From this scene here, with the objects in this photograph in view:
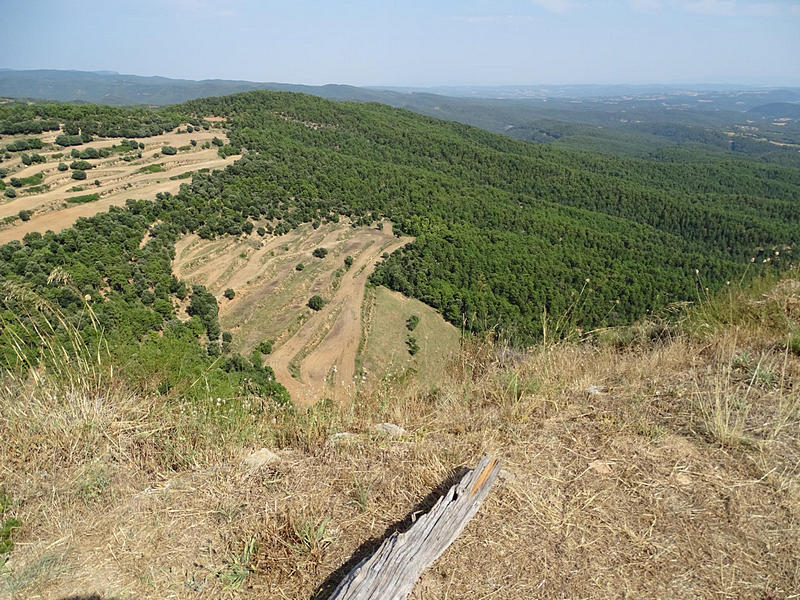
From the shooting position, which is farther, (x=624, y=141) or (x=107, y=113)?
(x=624, y=141)

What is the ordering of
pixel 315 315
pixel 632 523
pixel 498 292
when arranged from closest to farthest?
pixel 632 523
pixel 315 315
pixel 498 292

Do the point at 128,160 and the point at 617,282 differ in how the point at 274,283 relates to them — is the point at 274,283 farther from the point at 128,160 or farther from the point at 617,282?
the point at 617,282

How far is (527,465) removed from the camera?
8.34 ft

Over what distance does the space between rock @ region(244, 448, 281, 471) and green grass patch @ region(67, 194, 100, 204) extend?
28.0 metres

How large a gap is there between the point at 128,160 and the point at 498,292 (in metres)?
30.1

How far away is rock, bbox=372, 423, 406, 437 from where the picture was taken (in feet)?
9.67

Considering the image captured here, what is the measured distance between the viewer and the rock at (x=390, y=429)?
116 inches

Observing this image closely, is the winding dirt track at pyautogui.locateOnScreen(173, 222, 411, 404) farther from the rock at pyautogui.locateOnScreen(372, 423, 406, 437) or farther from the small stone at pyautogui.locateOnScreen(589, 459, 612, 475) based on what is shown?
the small stone at pyautogui.locateOnScreen(589, 459, 612, 475)

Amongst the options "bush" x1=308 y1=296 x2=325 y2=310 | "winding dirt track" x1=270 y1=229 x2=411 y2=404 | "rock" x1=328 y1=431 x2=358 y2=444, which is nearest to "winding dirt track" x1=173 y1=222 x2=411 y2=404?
"winding dirt track" x1=270 y1=229 x2=411 y2=404

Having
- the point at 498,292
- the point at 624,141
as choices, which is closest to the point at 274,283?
the point at 498,292

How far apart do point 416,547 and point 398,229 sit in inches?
1289

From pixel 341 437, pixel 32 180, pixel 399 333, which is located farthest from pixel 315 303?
pixel 341 437

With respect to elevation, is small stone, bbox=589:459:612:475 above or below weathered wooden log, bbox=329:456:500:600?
below

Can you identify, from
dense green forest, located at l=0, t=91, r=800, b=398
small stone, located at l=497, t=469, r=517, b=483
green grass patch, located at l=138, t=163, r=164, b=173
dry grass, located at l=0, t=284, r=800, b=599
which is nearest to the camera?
dry grass, located at l=0, t=284, r=800, b=599
